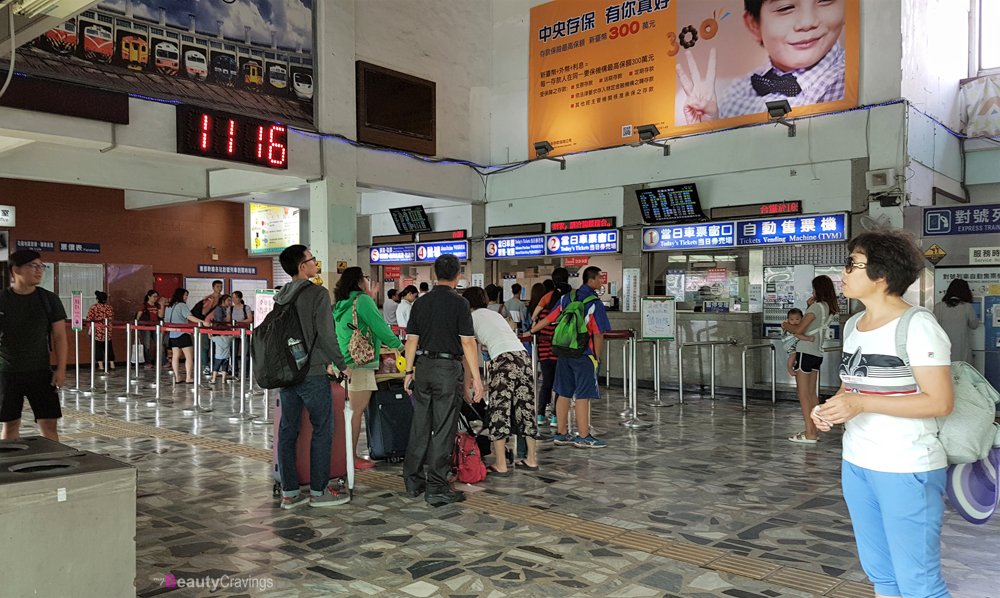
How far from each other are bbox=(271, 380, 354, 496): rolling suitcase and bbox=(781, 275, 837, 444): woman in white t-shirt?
428 cm

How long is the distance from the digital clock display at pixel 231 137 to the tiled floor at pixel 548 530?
401 centimetres

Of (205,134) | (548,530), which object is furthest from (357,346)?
(205,134)

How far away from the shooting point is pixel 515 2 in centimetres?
1354

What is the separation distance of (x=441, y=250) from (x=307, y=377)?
10262 millimetres

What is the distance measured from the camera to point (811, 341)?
7055 mm

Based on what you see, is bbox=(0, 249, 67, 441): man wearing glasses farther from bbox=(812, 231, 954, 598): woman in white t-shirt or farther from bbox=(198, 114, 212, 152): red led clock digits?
bbox=(198, 114, 212, 152): red led clock digits

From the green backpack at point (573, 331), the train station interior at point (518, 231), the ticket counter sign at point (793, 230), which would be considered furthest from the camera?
the ticket counter sign at point (793, 230)

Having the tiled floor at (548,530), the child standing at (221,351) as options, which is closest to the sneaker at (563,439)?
the tiled floor at (548,530)

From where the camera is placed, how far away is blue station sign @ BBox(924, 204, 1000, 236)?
8461 millimetres

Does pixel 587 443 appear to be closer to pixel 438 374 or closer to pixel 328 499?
pixel 438 374

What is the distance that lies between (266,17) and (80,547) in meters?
9.61

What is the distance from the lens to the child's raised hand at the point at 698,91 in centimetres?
1109

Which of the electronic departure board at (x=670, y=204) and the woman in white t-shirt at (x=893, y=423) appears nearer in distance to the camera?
the woman in white t-shirt at (x=893, y=423)

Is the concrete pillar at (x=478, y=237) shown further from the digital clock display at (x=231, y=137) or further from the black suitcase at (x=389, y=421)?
the black suitcase at (x=389, y=421)
